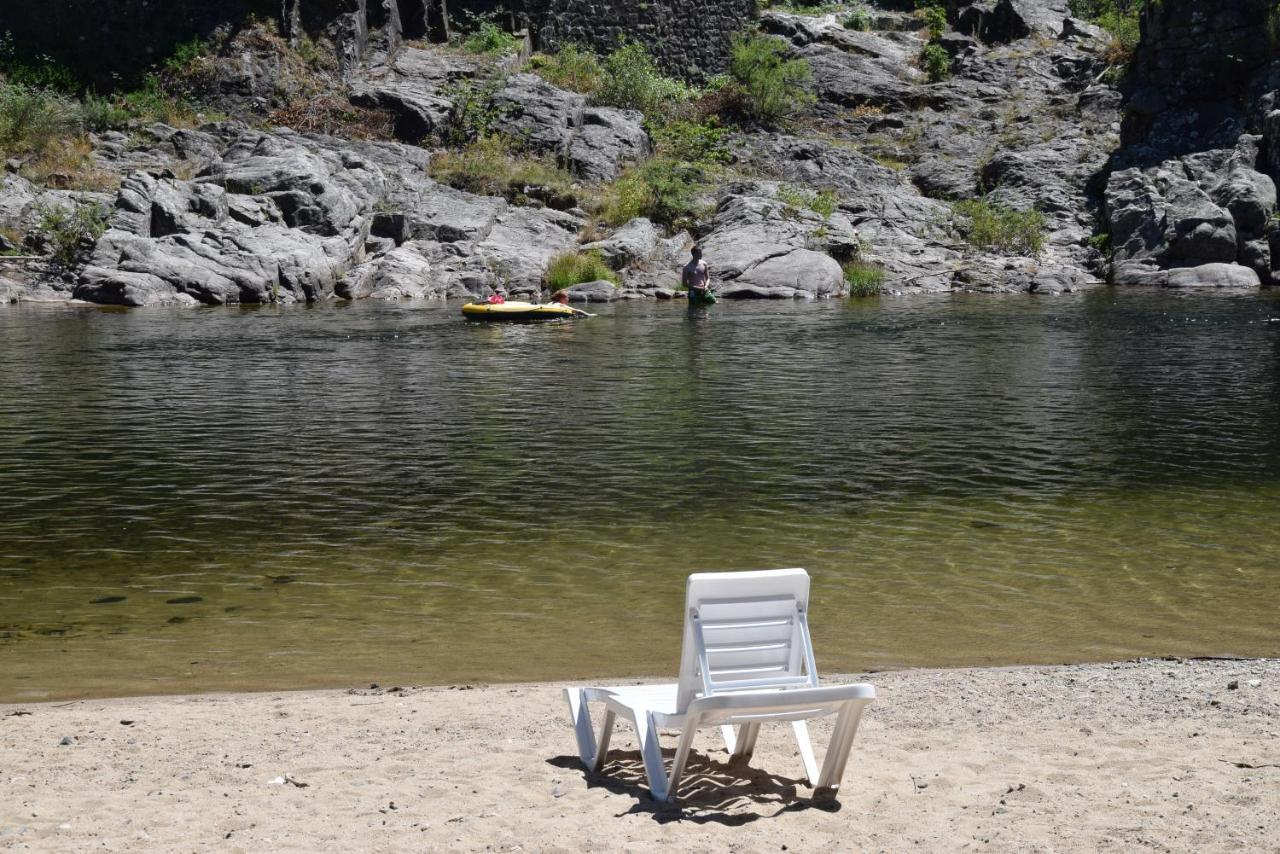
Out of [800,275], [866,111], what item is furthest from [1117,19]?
[800,275]

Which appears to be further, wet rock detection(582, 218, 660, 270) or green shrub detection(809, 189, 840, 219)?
green shrub detection(809, 189, 840, 219)

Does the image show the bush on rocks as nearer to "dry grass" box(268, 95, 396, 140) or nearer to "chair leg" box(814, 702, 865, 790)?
"dry grass" box(268, 95, 396, 140)

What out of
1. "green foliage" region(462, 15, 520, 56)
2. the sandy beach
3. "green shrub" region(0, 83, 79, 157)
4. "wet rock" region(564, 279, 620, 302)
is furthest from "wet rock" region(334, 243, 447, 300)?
the sandy beach

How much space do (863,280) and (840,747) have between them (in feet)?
113

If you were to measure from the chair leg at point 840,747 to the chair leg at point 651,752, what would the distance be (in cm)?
67

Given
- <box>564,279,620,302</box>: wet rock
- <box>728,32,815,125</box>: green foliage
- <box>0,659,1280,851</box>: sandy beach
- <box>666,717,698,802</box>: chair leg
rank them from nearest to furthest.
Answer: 1. <box>0,659,1280,851</box>: sandy beach
2. <box>666,717,698,802</box>: chair leg
3. <box>564,279,620,302</box>: wet rock
4. <box>728,32,815,125</box>: green foliage

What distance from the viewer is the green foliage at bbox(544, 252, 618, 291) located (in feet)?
126

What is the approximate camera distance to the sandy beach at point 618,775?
516cm

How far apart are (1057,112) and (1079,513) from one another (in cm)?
4354

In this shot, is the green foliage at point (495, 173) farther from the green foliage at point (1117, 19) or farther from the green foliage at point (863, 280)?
the green foliage at point (1117, 19)

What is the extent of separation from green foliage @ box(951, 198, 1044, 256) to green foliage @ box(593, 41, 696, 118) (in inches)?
549

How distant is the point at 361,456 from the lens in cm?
1424

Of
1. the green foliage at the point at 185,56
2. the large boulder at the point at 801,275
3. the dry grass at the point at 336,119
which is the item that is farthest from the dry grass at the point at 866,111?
the green foliage at the point at 185,56

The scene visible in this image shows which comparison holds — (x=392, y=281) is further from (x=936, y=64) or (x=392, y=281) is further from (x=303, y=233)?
(x=936, y=64)
